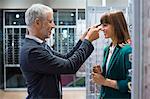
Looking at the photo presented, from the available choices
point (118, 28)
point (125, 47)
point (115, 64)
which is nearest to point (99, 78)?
point (115, 64)

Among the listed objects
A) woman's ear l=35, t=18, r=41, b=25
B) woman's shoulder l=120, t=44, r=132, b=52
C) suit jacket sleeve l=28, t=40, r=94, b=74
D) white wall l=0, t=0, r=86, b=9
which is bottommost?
suit jacket sleeve l=28, t=40, r=94, b=74

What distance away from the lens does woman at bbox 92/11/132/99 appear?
5.26ft

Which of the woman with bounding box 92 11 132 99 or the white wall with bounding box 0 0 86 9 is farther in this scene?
the white wall with bounding box 0 0 86 9

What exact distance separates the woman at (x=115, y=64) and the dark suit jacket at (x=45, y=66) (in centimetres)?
21

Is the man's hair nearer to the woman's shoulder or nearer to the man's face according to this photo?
the man's face

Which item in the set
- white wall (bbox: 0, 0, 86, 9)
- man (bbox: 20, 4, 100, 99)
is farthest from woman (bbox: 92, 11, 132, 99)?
white wall (bbox: 0, 0, 86, 9)

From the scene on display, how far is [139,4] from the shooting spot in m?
0.93

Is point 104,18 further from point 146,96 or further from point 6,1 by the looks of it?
point 6,1

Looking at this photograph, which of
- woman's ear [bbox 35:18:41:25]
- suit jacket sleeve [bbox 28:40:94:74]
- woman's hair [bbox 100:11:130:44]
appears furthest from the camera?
woman's hair [bbox 100:11:130:44]

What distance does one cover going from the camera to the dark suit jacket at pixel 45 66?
4.85ft

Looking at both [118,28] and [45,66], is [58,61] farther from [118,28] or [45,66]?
[118,28]

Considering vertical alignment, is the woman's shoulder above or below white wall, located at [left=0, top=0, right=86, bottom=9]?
below

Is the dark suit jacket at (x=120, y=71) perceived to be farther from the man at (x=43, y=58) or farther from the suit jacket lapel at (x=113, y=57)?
the man at (x=43, y=58)

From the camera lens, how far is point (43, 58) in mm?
1483
